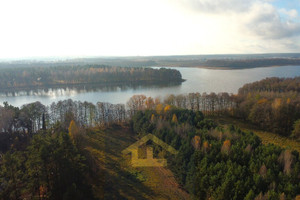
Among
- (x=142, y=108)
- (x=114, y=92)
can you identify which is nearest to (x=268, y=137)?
(x=142, y=108)

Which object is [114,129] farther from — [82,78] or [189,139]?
[82,78]

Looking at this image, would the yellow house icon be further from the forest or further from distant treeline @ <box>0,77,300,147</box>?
distant treeline @ <box>0,77,300,147</box>

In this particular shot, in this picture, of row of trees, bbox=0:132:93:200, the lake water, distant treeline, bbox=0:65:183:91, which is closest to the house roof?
row of trees, bbox=0:132:93:200

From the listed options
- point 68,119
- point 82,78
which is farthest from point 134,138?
point 82,78

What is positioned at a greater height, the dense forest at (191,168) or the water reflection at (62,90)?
the water reflection at (62,90)

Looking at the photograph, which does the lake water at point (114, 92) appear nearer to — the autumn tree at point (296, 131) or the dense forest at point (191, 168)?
the autumn tree at point (296, 131)

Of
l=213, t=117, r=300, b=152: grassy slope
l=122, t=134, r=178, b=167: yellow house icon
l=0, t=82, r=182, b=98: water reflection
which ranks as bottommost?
l=213, t=117, r=300, b=152: grassy slope

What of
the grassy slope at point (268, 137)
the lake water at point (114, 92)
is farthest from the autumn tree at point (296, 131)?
the lake water at point (114, 92)
